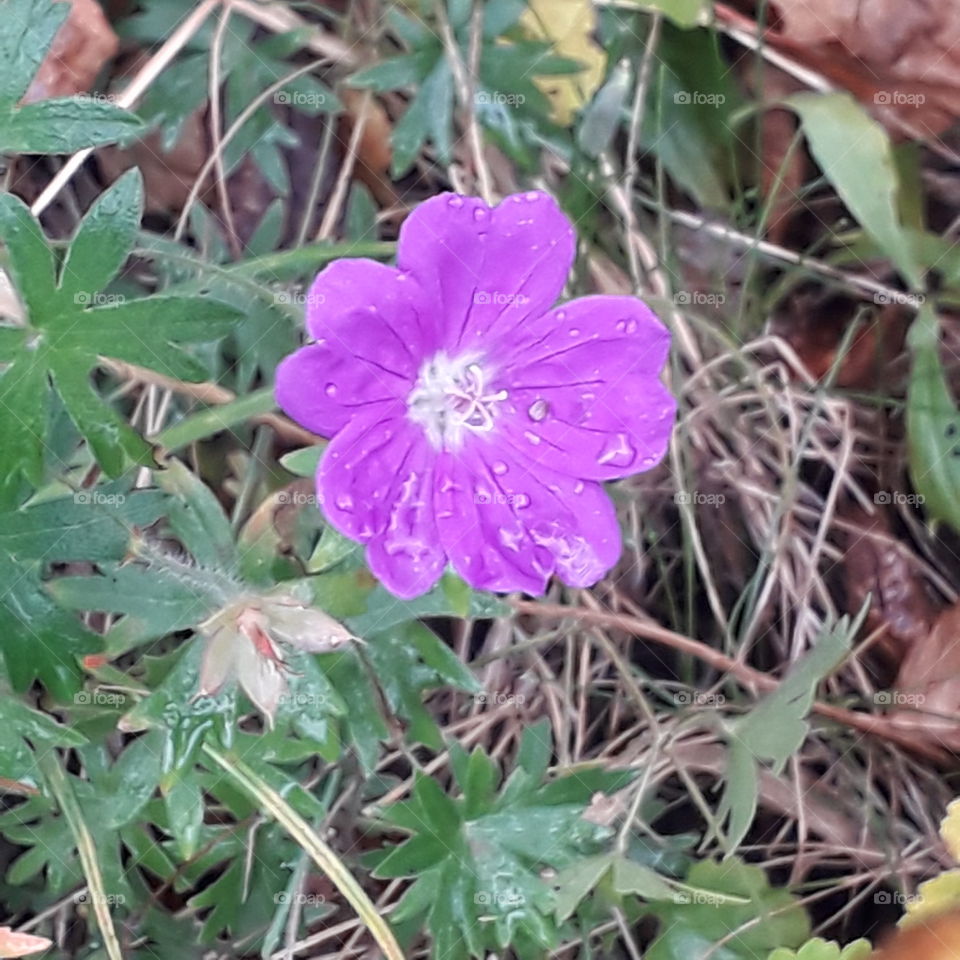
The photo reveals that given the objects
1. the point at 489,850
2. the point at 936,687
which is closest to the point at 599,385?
the point at 489,850

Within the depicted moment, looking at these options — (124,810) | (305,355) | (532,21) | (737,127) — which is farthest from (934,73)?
(124,810)

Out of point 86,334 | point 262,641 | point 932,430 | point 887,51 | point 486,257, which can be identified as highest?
point 887,51

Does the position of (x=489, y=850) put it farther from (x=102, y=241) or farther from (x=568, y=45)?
(x=568, y=45)

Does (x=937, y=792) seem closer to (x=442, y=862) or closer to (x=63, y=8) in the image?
(x=442, y=862)

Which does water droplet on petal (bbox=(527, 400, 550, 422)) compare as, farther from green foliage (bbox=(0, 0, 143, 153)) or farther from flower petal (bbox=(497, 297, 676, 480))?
green foliage (bbox=(0, 0, 143, 153))

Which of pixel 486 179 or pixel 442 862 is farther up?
pixel 486 179

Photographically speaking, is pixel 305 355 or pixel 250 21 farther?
pixel 250 21

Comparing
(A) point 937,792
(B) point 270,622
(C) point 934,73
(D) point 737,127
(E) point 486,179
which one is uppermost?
(C) point 934,73
